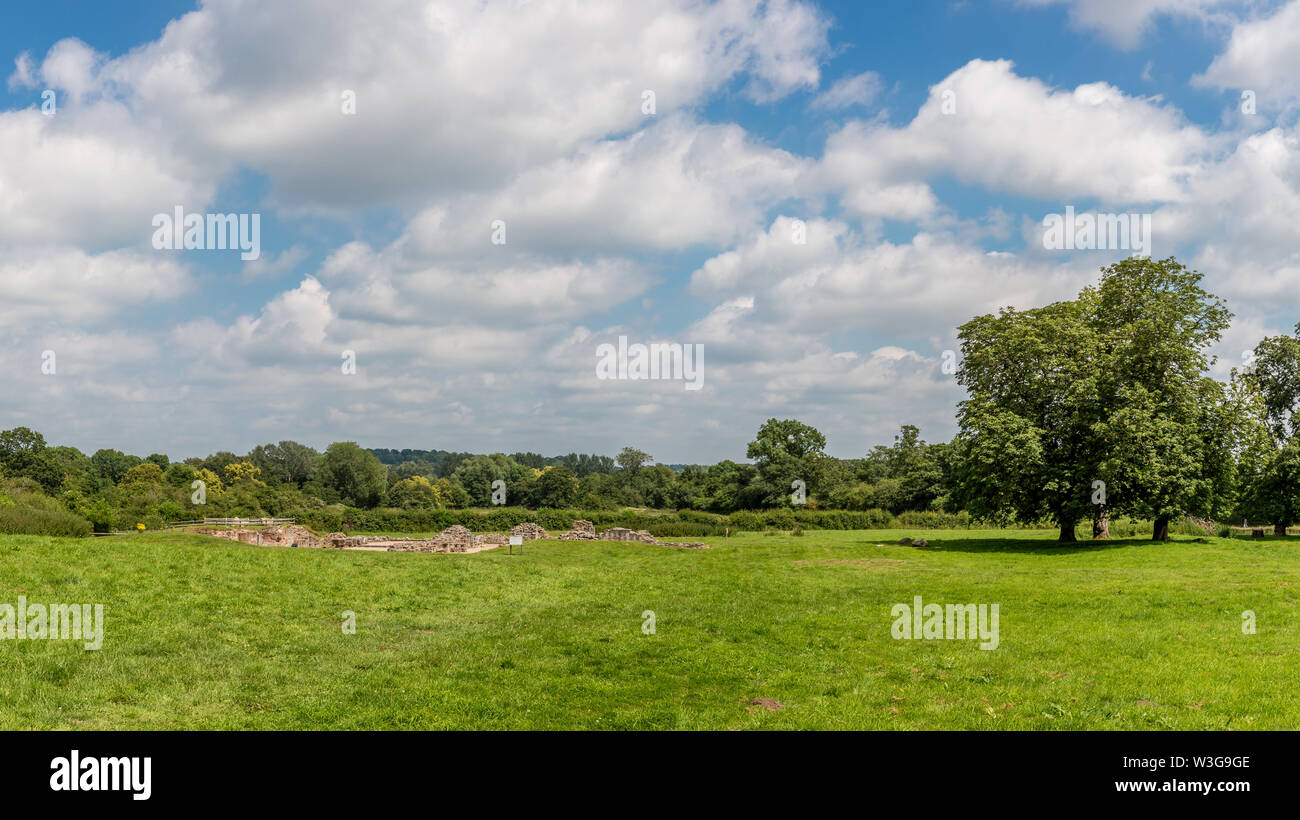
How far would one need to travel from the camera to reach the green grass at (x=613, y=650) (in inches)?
430

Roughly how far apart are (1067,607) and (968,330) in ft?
92.2

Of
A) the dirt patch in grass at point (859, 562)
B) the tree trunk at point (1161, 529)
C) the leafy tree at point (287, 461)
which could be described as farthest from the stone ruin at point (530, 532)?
the leafy tree at point (287, 461)

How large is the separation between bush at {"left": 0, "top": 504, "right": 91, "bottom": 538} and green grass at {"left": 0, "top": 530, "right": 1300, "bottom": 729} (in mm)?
8378

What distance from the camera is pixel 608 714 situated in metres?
11.3

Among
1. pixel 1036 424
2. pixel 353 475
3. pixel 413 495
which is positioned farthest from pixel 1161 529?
pixel 353 475

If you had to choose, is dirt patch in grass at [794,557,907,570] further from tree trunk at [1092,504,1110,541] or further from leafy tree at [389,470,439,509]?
leafy tree at [389,470,439,509]

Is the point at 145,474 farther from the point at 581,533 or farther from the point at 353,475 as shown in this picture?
the point at 581,533

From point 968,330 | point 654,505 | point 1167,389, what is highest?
point 968,330

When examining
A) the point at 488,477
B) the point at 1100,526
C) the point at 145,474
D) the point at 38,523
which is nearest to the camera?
the point at 38,523

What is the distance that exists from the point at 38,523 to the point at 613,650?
1092 inches

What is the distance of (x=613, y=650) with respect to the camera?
15586 mm
